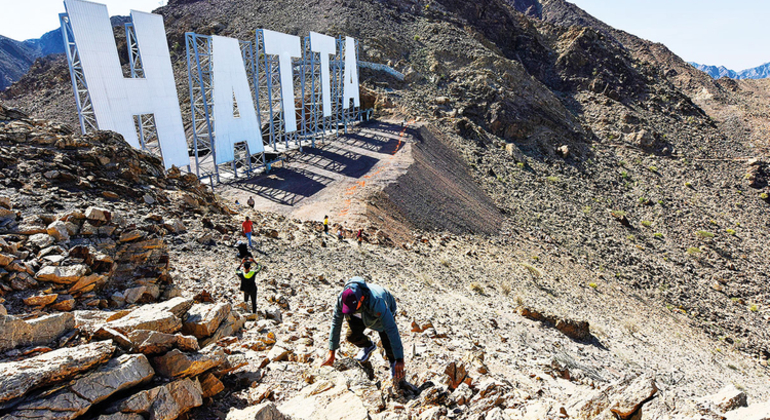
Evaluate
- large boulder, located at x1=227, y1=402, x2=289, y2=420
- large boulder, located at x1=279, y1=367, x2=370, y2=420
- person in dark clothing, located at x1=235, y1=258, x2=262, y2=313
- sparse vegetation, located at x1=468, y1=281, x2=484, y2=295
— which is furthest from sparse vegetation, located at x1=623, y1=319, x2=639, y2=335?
large boulder, located at x1=227, y1=402, x2=289, y2=420

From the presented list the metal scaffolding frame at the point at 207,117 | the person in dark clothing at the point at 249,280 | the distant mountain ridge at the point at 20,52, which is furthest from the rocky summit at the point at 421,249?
the distant mountain ridge at the point at 20,52

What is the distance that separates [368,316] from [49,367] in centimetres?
258

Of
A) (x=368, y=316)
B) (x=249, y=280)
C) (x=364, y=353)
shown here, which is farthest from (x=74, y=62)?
(x=368, y=316)

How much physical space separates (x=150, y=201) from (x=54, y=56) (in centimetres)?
6422

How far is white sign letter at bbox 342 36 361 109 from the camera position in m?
29.0

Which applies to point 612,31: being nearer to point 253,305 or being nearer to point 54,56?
point 253,305

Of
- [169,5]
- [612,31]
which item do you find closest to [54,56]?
[169,5]

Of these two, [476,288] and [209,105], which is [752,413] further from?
[209,105]

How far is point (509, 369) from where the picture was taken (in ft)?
20.8

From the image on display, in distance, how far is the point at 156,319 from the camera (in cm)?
359

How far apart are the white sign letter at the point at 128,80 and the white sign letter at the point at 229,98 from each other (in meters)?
2.81

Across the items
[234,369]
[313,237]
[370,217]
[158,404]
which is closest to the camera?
[158,404]

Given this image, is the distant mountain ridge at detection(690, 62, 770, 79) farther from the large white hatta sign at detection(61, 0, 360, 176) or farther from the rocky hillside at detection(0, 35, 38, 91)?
the rocky hillside at detection(0, 35, 38, 91)

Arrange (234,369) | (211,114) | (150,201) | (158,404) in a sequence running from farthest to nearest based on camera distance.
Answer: (211,114)
(150,201)
(234,369)
(158,404)
